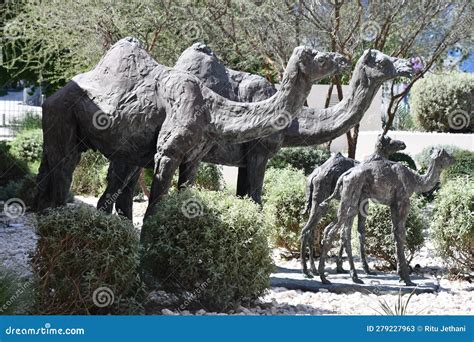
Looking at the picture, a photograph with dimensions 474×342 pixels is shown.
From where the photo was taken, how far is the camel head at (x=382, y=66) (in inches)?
378

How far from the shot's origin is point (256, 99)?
1088 centimetres

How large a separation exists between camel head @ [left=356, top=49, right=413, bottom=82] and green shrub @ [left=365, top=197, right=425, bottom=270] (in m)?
2.74

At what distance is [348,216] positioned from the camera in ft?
31.9

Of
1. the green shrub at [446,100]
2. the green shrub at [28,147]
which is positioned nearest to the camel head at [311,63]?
the green shrub at [28,147]

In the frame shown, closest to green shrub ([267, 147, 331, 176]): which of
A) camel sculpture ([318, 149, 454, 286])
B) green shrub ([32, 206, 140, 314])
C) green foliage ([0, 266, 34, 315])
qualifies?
camel sculpture ([318, 149, 454, 286])

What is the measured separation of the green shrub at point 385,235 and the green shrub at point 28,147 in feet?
37.5

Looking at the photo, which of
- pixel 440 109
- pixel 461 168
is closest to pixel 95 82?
pixel 461 168

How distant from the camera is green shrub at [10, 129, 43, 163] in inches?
822

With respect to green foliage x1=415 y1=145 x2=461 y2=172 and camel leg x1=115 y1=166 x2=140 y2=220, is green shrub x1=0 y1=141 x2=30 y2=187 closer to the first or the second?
camel leg x1=115 y1=166 x2=140 y2=220

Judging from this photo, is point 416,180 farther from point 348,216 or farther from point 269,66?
point 269,66

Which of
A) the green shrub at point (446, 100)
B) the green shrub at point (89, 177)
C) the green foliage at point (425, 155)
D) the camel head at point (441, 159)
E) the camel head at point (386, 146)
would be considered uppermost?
the green shrub at point (446, 100)

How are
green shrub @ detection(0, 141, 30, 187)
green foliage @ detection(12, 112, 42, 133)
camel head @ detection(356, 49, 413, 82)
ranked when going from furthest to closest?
green foliage @ detection(12, 112, 42, 133), green shrub @ detection(0, 141, 30, 187), camel head @ detection(356, 49, 413, 82)

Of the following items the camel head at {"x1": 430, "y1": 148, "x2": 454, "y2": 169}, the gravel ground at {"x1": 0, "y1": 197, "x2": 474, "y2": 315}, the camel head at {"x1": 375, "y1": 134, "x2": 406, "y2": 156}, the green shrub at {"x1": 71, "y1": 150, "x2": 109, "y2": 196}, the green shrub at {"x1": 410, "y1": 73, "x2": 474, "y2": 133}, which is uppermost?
the green shrub at {"x1": 410, "y1": 73, "x2": 474, "y2": 133}

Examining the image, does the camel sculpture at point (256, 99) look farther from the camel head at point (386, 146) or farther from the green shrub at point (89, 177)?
the green shrub at point (89, 177)
